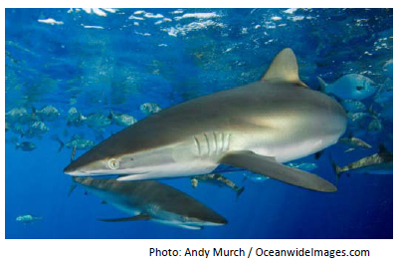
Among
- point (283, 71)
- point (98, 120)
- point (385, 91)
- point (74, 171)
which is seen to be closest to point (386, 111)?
point (385, 91)

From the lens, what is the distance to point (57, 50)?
14.6m

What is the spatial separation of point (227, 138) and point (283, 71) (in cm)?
225

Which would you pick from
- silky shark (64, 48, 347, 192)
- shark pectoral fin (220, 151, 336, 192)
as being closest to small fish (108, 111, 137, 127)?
silky shark (64, 48, 347, 192)

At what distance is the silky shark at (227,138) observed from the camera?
9.34 ft

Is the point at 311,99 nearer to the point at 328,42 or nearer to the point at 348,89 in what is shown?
the point at 348,89

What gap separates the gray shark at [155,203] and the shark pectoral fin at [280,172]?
158 cm

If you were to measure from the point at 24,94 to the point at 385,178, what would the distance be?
8162 centimetres

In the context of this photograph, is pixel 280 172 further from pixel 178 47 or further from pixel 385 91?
pixel 385 91

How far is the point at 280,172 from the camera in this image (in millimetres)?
2656

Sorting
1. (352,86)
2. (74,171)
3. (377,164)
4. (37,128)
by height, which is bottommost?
(37,128)

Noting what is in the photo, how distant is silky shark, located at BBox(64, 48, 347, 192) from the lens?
9.34 feet

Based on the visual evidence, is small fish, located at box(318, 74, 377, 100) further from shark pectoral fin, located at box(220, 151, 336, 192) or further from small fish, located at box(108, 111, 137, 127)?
shark pectoral fin, located at box(220, 151, 336, 192)

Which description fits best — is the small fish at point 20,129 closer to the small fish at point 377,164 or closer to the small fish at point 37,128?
the small fish at point 37,128
